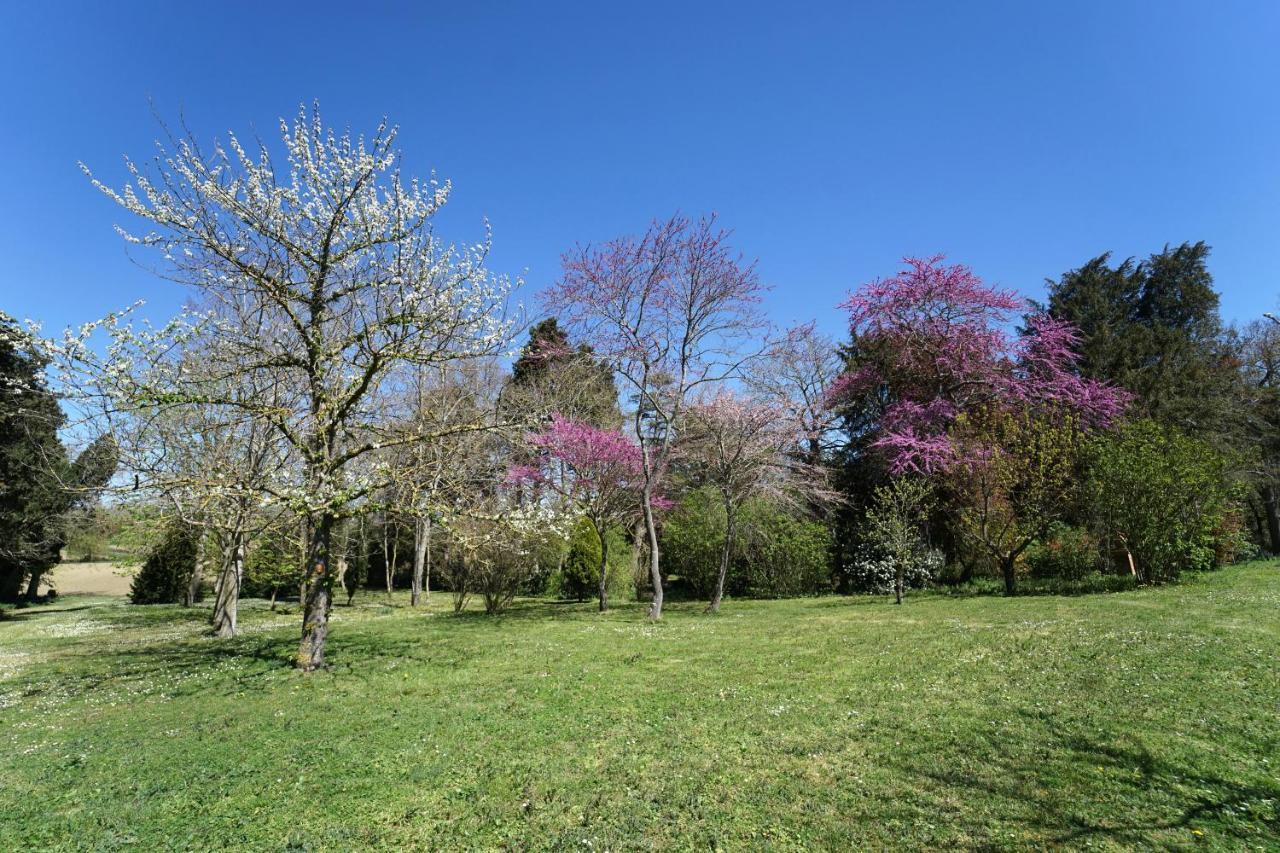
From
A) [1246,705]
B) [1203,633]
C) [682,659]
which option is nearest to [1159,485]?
[1203,633]

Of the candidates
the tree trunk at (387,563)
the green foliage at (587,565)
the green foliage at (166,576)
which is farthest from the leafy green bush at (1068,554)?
the green foliage at (166,576)

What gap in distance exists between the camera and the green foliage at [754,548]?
61.9 ft

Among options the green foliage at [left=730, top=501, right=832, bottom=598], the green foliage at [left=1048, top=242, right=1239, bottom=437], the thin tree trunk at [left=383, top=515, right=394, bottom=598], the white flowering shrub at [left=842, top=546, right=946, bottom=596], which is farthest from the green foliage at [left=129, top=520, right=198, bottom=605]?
the green foliage at [left=1048, top=242, right=1239, bottom=437]

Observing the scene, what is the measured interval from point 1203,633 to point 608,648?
778 cm

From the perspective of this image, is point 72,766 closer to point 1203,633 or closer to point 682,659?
point 682,659

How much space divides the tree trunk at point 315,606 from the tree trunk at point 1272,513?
33.1 metres

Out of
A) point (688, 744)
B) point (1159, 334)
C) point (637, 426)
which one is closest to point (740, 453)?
point (637, 426)

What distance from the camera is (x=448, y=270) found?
872cm

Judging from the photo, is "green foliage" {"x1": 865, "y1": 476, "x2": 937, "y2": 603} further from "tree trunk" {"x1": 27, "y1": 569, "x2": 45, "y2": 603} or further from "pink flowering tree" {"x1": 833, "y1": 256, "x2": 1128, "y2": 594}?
"tree trunk" {"x1": 27, "y1": 569, "x2": 45, "y2": 603}

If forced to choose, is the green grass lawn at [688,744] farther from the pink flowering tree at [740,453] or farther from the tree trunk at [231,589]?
the pink flowering tree at [740,453]

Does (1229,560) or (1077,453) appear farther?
(1229,560)

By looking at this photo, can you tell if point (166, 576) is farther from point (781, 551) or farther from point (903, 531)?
point (903, 531)

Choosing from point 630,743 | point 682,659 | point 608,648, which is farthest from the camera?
point 608,648

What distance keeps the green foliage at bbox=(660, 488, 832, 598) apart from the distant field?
28.0 meters
